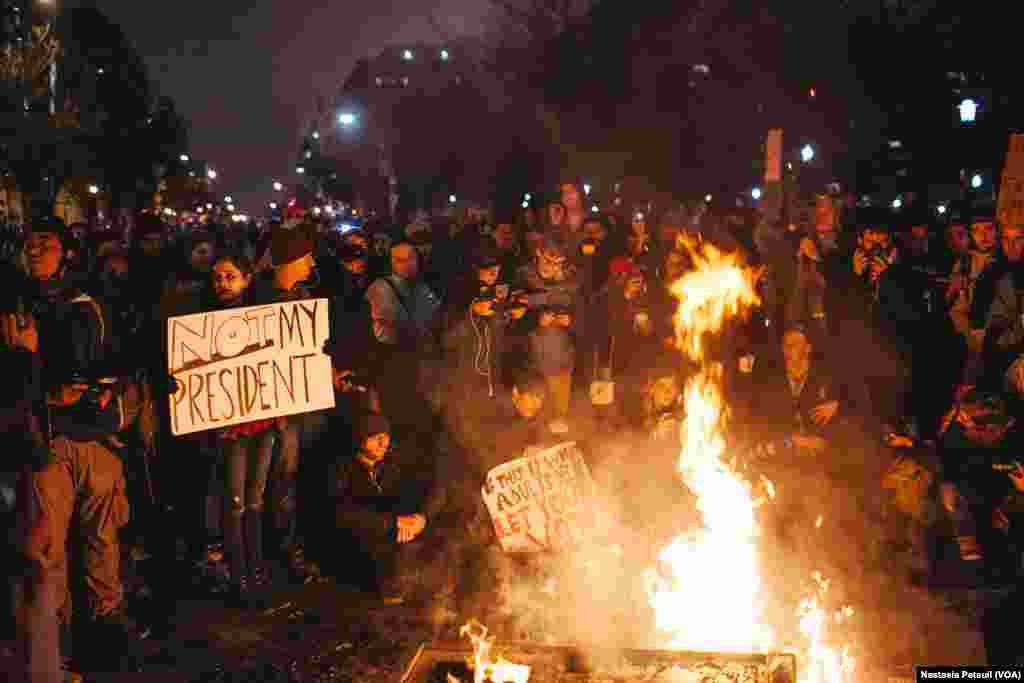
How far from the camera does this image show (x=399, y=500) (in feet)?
21.1

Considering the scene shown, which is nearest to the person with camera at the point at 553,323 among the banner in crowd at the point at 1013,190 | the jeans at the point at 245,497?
the jeans at the point at 245,497

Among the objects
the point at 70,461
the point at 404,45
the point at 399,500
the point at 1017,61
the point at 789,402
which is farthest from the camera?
the point at 404,45

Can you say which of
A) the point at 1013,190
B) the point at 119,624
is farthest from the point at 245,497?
the point at 1013,190

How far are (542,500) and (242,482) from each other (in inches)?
80.6

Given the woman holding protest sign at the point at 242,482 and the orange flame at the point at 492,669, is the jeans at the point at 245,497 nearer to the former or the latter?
the woman holding protest sign at the point at 242,482

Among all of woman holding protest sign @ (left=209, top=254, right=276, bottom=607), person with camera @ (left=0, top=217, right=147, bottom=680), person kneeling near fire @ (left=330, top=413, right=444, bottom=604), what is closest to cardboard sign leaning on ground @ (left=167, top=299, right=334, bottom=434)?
woman holding protest sign @ (left=209, top=254, right=276, bottom=607)

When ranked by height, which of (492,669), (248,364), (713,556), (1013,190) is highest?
(1013,190)

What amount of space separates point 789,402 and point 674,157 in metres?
21.0

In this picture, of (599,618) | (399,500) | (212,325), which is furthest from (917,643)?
(212,325)

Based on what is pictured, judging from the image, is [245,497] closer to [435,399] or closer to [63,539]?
[63,539]

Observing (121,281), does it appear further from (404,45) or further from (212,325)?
(404,45)

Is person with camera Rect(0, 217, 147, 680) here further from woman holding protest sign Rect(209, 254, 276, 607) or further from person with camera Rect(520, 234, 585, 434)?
person with camera Rect(520, 234, 585, 434)

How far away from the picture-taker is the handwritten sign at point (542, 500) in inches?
241

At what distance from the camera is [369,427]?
6.06 m
